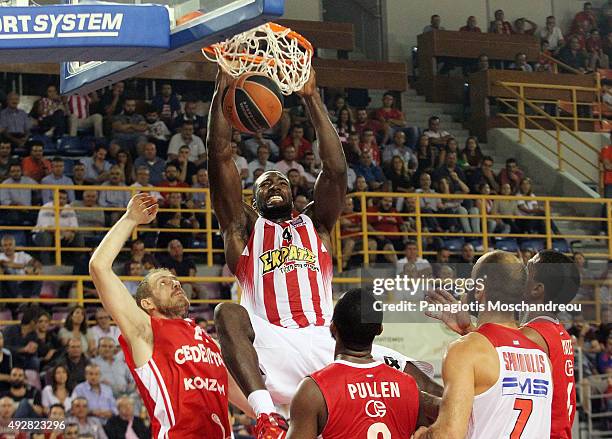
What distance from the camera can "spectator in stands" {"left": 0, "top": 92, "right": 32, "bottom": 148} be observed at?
13961mm

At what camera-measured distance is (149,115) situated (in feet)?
49.7

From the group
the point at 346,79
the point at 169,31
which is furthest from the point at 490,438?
the point at 346,79

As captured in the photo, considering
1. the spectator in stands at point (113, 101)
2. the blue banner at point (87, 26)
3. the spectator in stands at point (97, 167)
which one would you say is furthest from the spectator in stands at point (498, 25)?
the blue banner at point (87, 26)

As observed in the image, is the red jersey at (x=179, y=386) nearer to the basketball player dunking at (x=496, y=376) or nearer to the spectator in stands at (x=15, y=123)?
the basketball player dunking at (x=496, y=376)

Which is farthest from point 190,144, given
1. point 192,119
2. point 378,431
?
point 378,431

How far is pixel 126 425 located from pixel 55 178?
12.1ft

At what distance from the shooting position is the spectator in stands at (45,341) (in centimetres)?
1121

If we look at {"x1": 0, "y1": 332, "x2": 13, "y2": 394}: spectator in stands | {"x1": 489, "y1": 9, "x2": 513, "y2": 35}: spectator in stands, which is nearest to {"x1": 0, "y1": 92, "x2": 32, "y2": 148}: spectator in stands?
{"x1": 0, "y1": 332, "x2": 13, "y2": 394}: spectator in stands

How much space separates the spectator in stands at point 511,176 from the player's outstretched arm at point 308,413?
1248 cm

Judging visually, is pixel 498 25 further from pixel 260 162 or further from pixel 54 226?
pixel 54 226

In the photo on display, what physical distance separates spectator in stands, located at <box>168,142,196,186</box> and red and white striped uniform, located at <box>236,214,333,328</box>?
7.70 meters

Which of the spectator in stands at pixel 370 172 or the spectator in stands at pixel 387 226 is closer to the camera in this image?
the spectator in stands at pixel 387 226

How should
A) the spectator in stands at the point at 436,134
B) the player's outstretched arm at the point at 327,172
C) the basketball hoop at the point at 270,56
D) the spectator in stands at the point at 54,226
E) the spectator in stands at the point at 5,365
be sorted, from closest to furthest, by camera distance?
the basketball hoop at the point at 270,56, the player's outstretched arm at the point at 327,172, the spectator in stands at the point at 5,365, the spectator in stands at the point at 54,226, the spectator in stands at the point at 436,134

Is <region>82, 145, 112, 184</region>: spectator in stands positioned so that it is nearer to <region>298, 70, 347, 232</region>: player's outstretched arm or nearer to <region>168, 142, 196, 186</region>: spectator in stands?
<region>168, 142, 196, 186</region>: spectator in stands
